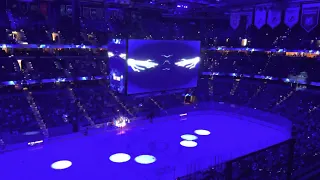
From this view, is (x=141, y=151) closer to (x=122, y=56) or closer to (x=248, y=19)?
(x=122, y=56)

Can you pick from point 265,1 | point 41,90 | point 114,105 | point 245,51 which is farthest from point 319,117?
point 41,90

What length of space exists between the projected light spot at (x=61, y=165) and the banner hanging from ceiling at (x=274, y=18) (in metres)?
17.9

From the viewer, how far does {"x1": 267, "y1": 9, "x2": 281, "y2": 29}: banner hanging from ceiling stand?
20.6 meters

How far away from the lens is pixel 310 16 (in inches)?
789

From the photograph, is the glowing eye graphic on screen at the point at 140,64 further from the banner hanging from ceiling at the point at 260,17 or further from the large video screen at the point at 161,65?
the banner hanging from ceiling at the point at 260,17

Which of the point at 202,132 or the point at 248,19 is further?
the point at 248,19

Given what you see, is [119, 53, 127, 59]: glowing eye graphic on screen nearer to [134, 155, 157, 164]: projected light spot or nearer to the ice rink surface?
the ice rink surface

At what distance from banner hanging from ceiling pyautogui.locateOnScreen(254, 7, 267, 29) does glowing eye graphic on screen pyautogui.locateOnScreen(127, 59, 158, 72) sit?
10660 millimetres

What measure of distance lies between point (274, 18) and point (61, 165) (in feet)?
61.1

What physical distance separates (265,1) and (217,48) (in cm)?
1005

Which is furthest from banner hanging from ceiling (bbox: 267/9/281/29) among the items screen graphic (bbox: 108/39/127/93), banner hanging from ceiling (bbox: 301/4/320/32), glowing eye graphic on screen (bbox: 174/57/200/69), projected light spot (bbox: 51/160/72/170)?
projected light spot (bbox: 51/160/72/170)

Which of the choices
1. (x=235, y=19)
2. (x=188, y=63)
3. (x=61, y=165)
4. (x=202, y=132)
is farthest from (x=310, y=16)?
(x=61, y=165)

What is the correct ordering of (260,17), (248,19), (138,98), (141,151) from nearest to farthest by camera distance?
(141,151), (260,17), (138,98), (248,19)

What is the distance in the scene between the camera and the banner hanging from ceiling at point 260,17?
836 inches
